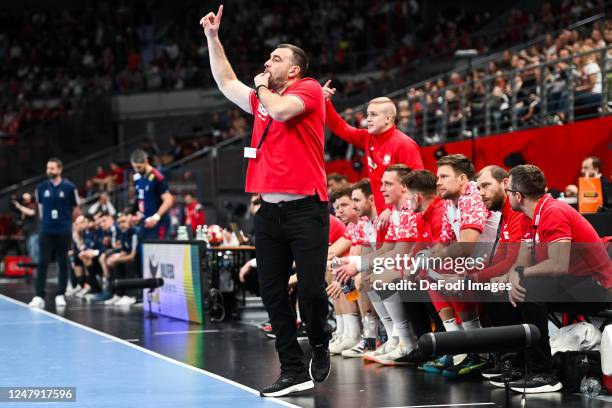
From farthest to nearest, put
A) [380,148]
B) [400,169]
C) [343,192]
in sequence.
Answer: [343,192]
[380,148]
[400,169]

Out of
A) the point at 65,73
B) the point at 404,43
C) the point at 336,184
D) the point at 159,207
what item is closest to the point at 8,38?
the point at 65,73

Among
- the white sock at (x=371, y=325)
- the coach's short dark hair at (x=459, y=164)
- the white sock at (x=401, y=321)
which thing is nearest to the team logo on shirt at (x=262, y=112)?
the coach's short dark hair at (x=459, y=164)

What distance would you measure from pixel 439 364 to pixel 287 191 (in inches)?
68.9

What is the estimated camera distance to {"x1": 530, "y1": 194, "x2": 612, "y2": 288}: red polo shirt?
5.68m

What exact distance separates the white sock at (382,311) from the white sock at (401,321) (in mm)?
151

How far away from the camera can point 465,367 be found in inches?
251

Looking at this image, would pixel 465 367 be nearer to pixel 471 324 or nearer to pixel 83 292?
pixel 471 324

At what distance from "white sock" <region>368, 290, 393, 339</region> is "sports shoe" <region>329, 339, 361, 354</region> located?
0.66 metres

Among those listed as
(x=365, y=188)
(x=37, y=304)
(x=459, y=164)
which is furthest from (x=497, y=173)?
A: (x=37, y=304)

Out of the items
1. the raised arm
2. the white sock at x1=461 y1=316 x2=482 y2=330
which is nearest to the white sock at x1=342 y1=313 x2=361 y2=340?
the white sock at x1=461 y1=316 x2=482 y2=330

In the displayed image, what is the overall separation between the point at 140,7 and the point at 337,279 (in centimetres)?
2585

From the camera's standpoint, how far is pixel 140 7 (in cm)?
3106

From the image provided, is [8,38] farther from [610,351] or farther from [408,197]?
[610,351]

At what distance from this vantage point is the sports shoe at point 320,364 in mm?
5957
